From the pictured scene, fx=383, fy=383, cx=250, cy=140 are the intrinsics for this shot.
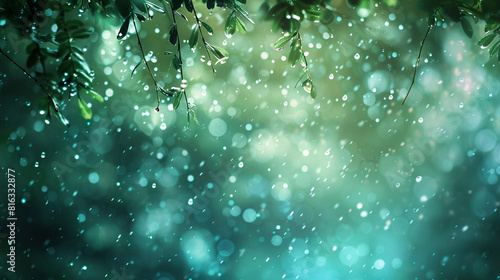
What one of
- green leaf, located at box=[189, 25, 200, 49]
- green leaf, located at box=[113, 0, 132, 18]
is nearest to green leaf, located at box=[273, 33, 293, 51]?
green leaf, located at box=[189, 25, 200, 49]

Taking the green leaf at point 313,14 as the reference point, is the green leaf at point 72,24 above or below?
above

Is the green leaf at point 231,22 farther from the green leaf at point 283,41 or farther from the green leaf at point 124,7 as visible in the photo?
the green leaf at point 124,7

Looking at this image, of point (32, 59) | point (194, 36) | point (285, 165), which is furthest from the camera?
point (285, 165)

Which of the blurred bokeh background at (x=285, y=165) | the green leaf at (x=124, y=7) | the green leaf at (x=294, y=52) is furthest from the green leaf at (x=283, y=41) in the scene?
the blurred bokeh background at (x=285, y=165)

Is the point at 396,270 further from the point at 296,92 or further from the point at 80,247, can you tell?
the point at 80,247

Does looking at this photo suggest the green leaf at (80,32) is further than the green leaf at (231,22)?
No

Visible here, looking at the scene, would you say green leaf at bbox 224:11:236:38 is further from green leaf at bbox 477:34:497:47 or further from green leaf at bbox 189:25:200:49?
green leaf at bbox 477:34:497:47

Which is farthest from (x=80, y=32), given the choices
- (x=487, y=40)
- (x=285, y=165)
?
(x=285, y=165)

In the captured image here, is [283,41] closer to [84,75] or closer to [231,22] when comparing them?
[231,22]
